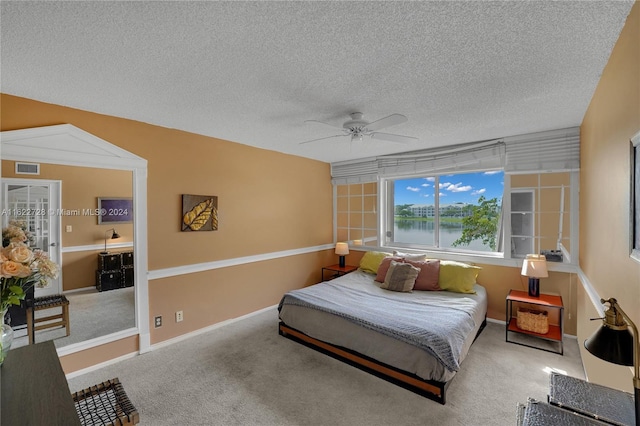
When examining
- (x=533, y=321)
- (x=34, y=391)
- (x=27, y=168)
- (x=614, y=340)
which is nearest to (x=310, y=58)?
(x=614, y=340)

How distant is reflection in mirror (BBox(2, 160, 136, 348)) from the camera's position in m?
2.37

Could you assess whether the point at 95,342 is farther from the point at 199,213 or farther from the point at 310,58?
the point at 310,58

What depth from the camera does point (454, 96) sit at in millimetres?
2312

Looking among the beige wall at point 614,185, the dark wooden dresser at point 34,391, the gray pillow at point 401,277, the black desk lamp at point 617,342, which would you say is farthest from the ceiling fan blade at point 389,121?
the dark wooden dresser at point 34,391

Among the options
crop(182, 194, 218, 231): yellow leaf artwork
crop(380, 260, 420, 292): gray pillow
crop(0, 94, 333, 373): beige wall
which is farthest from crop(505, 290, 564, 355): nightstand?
crop(182, 194, 218, 231): yellow leaf artwork

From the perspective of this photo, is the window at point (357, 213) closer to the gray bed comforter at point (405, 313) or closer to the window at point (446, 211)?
the window at point (446, 211)

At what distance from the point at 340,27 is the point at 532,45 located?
3.69ft

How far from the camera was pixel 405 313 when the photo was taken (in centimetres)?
280

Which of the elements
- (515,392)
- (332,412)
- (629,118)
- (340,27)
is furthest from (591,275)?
(340,27)

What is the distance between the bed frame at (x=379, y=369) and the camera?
2209 mm

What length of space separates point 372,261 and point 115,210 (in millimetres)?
3428

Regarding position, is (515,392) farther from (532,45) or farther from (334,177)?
(334,177)

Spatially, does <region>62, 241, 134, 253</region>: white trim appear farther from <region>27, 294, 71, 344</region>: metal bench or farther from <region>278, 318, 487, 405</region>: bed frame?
<region>278, 318, 487, 405</region>: bed frame

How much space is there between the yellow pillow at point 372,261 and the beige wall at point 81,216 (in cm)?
330
